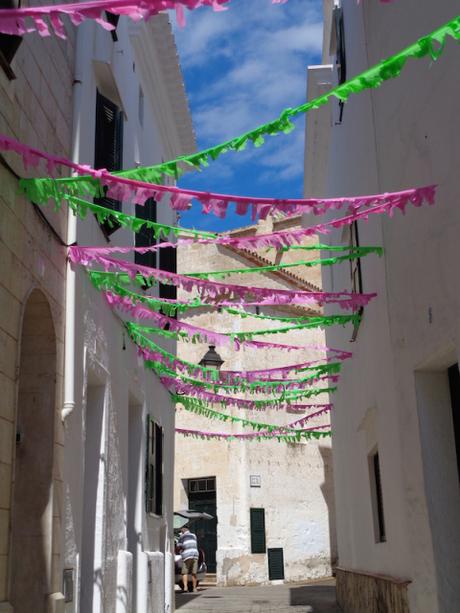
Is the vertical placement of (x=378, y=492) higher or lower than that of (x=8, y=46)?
lower

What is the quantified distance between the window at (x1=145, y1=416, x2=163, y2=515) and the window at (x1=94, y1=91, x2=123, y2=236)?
368 cm

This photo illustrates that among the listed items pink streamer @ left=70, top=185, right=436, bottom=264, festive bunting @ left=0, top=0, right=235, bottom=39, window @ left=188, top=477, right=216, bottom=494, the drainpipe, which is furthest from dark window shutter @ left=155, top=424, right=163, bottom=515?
festive bunting @ left=0, top=0, right=235, bottom=39

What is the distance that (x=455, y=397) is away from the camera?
6020 millimetres

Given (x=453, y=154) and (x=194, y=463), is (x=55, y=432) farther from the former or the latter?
(x=194, y=463)

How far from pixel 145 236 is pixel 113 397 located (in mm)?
2689

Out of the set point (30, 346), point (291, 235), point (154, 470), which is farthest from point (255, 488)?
point (291, 235)

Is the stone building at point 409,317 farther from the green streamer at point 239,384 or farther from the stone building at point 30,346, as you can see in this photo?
the stone building at point 30,346

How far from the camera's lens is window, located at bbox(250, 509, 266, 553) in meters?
18.7

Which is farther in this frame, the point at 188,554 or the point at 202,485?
the point at 202,485

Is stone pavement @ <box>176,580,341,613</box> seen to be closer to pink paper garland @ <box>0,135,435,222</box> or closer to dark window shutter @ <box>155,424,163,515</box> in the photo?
dark window shutter @ <box>155,424,163,515</box>

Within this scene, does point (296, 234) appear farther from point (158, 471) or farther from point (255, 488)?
point (255, 488)

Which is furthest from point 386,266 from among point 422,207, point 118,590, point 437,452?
point 118,590

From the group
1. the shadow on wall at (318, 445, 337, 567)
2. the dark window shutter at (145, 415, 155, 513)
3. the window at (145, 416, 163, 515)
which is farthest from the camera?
the shadow on wall at (318, 445, 337, 567)

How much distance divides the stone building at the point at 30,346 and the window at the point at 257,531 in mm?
13375
